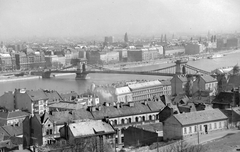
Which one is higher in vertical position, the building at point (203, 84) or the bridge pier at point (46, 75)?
the building at point (203, 84)

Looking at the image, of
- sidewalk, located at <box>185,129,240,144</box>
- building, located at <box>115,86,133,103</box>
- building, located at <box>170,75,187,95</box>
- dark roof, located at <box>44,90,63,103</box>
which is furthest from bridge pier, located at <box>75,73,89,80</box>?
sidewalk, located at <box>185,129,240,144</box>

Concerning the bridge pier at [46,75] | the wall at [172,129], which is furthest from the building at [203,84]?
the bridge pier at [46,75]

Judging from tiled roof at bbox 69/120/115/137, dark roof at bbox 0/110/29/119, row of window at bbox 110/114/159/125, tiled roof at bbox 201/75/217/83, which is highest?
tiled roof at bbox 69/120/115/137

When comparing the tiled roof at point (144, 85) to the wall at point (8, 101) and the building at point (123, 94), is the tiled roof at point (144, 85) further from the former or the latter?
the wall at point (8, 101)

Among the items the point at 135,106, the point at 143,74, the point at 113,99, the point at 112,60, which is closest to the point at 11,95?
the point at 113,99

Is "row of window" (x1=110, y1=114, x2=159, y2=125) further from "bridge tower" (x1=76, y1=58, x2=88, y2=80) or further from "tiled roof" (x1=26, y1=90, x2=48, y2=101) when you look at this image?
"bridge tower" (x1=76, y1=58, x2=88, y2=80)

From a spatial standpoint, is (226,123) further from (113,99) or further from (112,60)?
(112,60)
